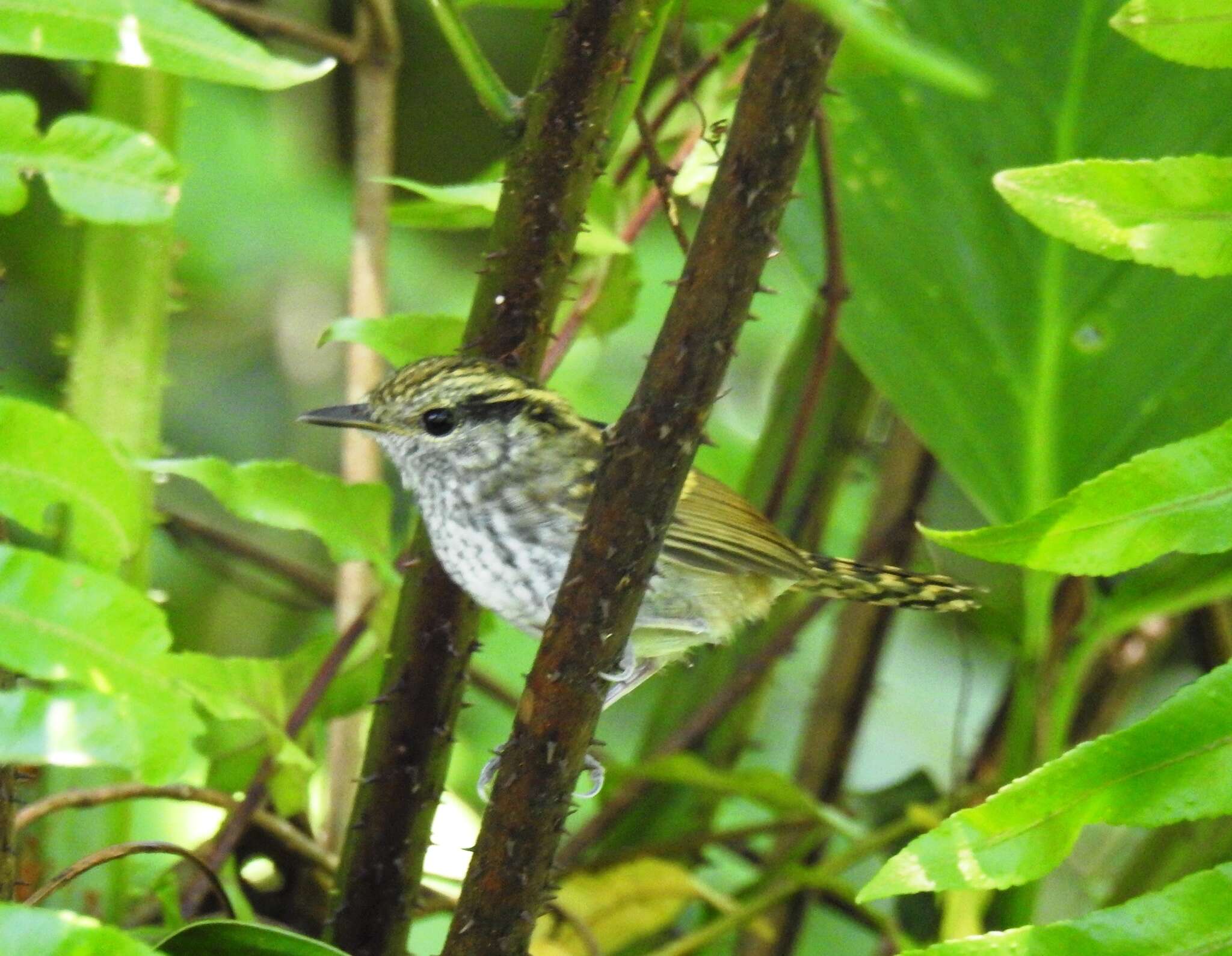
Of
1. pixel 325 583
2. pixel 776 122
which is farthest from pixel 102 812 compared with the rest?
pixel 776 122

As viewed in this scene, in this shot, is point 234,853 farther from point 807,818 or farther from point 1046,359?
point 1046,359

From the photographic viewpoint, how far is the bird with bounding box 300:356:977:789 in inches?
93.7

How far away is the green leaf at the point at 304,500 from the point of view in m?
2.07

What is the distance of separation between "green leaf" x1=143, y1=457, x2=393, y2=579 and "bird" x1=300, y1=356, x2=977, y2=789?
9 cm

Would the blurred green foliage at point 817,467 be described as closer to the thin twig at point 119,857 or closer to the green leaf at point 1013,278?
the green leaf at point 1013,278

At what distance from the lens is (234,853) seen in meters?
2.41

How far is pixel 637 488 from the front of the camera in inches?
58.9

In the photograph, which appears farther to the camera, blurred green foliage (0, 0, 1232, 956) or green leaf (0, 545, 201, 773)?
blurred green foliage (0, 0, 1232, 956)

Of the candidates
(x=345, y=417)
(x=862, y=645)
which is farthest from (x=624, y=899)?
(x=345, y=417)

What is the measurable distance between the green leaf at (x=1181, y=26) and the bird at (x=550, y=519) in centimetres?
98

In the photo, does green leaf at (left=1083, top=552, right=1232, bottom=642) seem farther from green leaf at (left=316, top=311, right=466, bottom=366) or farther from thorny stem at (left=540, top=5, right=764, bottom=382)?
green leaf at (left=316, top=311, right=466, bottom=366)

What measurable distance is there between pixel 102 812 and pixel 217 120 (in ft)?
9.23

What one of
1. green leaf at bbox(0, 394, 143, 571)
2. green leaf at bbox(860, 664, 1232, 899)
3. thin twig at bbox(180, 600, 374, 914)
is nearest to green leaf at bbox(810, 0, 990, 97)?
green leaf at bbox(860, 664, 1232, 899)

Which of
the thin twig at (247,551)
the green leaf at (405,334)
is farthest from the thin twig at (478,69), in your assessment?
the thin twig at (247,551)
